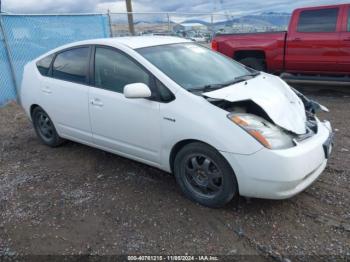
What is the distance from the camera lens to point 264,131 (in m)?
2.88

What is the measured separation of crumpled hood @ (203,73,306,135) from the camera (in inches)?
120

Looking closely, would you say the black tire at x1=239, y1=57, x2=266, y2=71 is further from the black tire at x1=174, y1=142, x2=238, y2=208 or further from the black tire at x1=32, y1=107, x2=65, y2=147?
the black tire at x1=174, y1=142, x2=238, y2=208

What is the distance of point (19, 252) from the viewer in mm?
2818

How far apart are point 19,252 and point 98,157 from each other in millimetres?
1928

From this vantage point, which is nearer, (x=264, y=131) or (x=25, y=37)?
(x=264, y=131)

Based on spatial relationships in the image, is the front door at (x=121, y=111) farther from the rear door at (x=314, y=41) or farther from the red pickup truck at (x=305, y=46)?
the rear door at (x=314, y=41)

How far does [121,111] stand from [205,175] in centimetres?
119

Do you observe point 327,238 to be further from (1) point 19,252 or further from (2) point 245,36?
(2) point 245,36

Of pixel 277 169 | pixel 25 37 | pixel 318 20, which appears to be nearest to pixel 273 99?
pixel 277 169

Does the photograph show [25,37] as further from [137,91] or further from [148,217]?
[148,217]

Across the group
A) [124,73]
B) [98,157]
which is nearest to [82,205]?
[98,157]

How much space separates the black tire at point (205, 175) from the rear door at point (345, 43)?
5.61 metres

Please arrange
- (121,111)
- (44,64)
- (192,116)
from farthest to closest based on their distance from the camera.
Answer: (44,64) < (121,111) < (192,116)

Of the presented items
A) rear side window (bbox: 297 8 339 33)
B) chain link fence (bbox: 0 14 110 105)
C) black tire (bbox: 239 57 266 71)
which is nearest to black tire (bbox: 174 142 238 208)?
black tire (bbox: 239 57 266 71)
